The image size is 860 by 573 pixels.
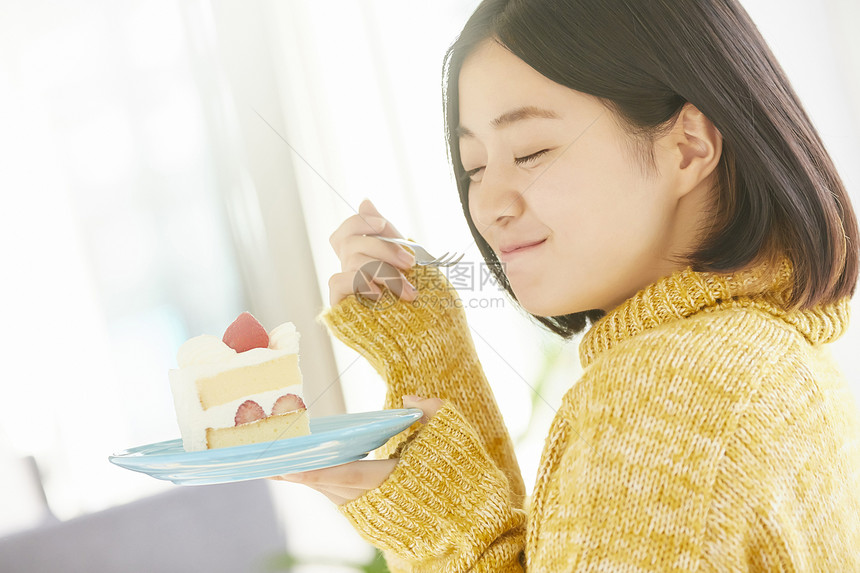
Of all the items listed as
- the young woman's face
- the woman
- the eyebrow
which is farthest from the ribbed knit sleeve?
the eyebrow

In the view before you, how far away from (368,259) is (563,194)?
34 centimetres

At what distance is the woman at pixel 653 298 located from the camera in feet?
1.73

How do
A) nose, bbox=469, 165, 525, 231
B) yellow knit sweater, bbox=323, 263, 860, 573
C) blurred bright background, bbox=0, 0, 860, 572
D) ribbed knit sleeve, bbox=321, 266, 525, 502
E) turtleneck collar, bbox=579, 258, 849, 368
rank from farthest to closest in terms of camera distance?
blurred bright background, bbox=0, 0, 860, 572, ribbed knit sleeve, bbox=321, 266, 525, 502, nose, bbox=469, 165, 525, 231, turtleneck collar, bbox=579, 258, 849, 368, yellow knit sweater, bbox=323, 263, 860, 573

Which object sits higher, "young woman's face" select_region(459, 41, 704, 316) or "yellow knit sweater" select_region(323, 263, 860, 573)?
"young woman's face" select_region(459, 41, 704, 316)

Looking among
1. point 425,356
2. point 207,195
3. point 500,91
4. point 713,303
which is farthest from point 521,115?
point 207,195

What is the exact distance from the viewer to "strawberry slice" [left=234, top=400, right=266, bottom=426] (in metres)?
0.82

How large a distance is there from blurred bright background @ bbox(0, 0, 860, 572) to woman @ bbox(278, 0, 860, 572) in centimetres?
89

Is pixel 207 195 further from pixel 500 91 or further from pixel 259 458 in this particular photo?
pixel 259 458

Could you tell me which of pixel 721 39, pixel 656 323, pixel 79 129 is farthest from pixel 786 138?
pixel 79 129

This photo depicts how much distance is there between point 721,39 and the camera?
694mm

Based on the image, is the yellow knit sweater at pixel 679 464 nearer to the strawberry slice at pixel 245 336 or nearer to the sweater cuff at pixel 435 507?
the sweater cuff at pixel 435 507

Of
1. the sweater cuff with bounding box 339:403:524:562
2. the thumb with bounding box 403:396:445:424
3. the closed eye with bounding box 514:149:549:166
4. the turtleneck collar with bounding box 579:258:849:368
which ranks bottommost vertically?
the sweater cuff with bounding box 339:403:524:562

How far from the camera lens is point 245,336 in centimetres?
82

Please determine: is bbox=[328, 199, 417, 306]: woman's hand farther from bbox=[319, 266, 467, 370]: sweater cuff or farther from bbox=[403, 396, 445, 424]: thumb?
bbox=[403, 396, 445, 424]: thumb
